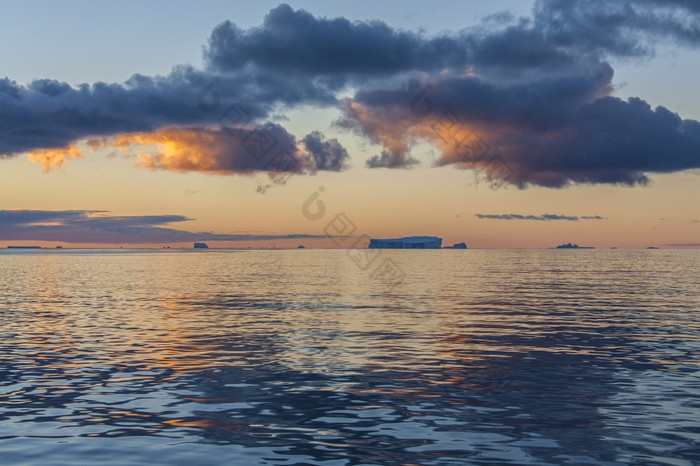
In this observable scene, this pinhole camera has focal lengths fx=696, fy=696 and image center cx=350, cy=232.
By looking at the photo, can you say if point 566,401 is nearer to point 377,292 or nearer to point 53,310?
point 53,310

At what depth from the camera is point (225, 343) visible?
3981 centimetres

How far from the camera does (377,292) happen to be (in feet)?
275

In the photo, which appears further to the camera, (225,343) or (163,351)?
(225,343)

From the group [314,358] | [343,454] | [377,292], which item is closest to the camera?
[343,454]

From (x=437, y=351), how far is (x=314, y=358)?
6761 millimetres

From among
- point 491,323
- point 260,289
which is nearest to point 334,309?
point 491,323

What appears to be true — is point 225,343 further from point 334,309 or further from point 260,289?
point 260,289

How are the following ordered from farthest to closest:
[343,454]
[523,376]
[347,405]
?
[523,376] → [347,405] → [343,454]

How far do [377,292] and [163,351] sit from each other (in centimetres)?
4898

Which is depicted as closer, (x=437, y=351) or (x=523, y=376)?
(x=523, y=376)

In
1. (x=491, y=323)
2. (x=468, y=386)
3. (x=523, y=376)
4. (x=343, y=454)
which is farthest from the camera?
(x=491, y=323)

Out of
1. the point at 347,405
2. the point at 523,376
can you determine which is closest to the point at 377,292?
the point at 523,376

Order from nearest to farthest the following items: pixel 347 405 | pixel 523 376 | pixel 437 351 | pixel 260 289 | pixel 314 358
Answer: pixel 347 405
pixel 523 376
pixel 314 358
pixel 437 351
pixel 260 289

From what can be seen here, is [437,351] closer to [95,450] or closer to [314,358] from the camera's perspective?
[314,358]
